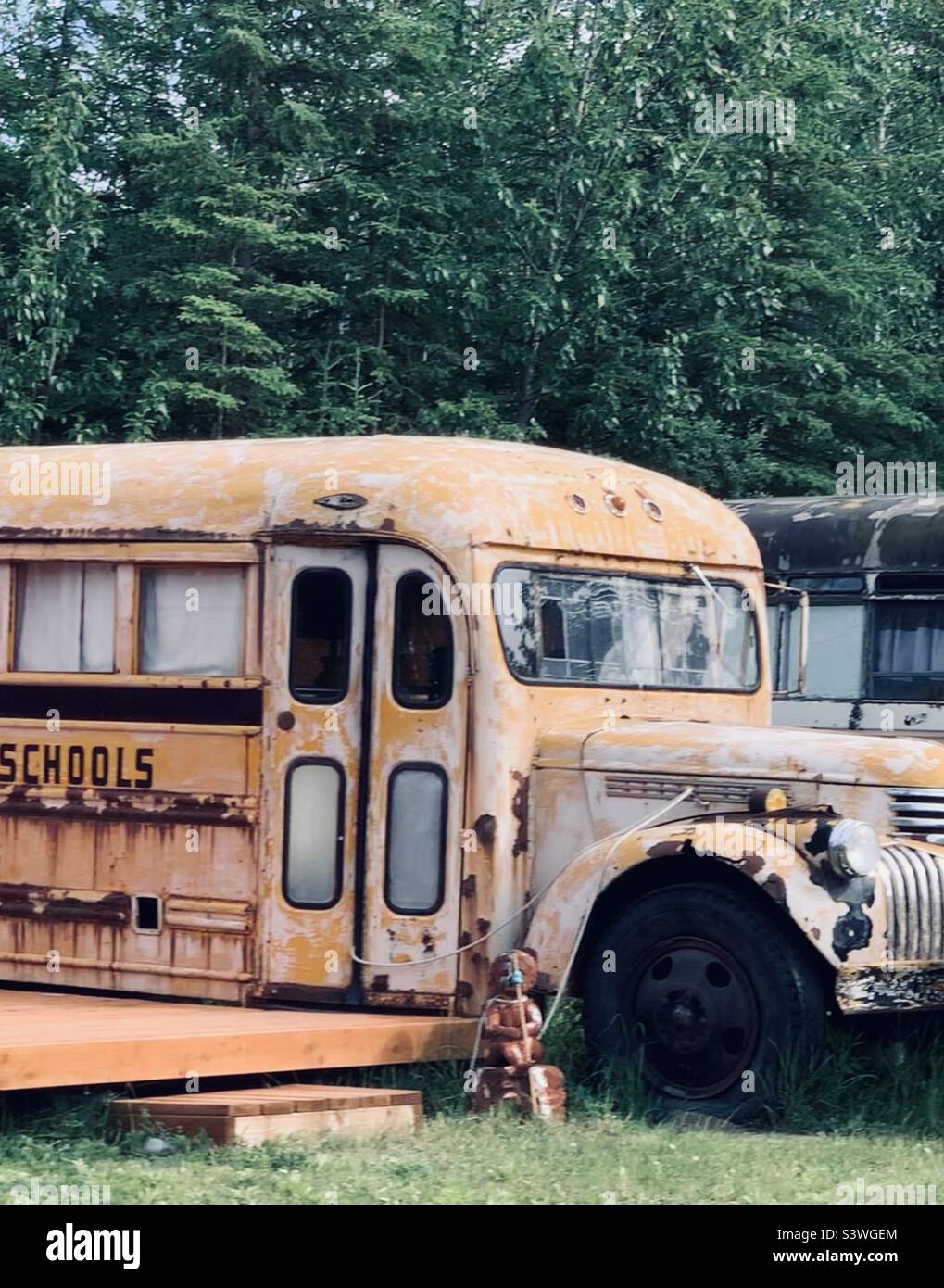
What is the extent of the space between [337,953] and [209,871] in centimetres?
63

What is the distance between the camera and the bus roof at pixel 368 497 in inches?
329

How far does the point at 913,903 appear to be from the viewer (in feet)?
25.1

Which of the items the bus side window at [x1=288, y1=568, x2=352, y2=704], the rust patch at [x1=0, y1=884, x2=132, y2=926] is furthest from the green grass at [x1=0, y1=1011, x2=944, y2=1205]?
the bus side window at [x1=288, y1=568, x2=352, y2=704]

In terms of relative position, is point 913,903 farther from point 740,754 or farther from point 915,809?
point 740,754

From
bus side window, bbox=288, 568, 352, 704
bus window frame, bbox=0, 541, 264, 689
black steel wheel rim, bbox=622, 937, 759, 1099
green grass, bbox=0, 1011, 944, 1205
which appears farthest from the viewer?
bus window frame, bbox=0, 541, 264, 689

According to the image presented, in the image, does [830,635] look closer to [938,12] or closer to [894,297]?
[894,297]

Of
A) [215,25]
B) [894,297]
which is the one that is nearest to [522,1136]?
[215,25]

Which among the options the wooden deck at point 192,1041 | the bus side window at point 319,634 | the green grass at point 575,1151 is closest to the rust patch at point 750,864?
the green grass at point 575,1151

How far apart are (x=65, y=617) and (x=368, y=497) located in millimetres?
1434

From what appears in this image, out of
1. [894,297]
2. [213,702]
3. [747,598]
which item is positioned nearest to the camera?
[213,702]

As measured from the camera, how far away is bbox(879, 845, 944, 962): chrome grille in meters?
7.60

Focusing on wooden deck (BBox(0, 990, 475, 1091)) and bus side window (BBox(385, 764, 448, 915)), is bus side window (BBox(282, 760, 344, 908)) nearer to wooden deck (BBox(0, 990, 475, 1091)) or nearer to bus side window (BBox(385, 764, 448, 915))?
bus side window (BBox(385, 764, 448, 915))

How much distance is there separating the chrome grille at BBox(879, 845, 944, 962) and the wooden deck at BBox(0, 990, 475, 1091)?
5.22 feet
